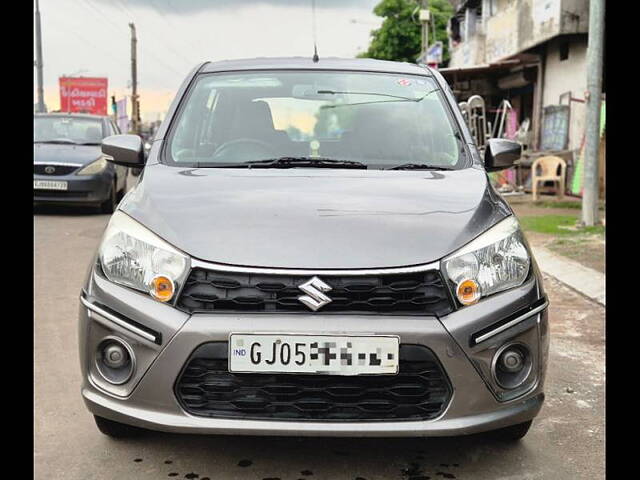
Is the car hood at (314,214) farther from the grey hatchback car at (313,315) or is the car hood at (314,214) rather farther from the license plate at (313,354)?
the license plate at (313,354)

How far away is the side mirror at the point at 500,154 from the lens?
4109 millimetres

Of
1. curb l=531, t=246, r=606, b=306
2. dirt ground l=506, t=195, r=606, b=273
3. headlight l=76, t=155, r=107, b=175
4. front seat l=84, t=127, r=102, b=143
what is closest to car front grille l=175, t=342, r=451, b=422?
curb l=531, t=246, r=606, b=306

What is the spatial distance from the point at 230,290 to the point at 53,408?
158cm

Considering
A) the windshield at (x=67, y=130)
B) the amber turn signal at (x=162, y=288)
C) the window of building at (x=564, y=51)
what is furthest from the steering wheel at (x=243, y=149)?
the window of building at (x=564, y=51)

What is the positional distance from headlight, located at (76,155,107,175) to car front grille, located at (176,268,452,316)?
9760 mm

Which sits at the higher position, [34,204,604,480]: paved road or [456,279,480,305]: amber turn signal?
[456,279,480,305]: amber turn signal

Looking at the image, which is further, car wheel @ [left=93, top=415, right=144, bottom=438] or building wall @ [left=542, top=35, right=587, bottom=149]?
building wall @ [left=542, top=35, right=587, bottom=149]

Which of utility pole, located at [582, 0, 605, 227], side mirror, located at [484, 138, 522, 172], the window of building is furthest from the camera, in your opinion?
the window of building

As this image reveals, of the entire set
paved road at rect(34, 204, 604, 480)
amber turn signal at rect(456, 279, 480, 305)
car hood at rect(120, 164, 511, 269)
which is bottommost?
paved road at rect(34, 204, 604, 480)

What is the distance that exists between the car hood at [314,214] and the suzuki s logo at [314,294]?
61 mm

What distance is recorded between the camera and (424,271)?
2814 mm

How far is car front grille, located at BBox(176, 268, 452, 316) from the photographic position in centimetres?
277

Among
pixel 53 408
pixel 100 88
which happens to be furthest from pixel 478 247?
pixel 100 88

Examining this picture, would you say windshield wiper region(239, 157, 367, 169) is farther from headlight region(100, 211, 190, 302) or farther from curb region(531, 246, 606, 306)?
curb region(531, 246, 606, 306)
